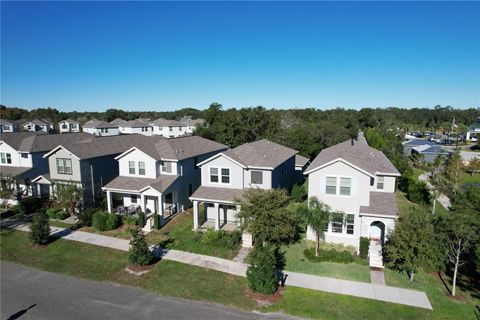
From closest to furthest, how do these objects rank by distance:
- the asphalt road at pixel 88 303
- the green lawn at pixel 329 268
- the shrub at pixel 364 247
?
the asphalt road at pixel 88 303 < the green lawn at pixel 329 268 < the shrub at pixel 364 247

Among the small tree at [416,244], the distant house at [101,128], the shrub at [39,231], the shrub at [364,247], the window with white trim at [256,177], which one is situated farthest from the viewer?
the distant house at [101,128]

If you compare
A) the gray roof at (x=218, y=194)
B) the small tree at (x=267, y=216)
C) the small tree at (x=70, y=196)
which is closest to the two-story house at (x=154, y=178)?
the small tree at (x=70, y=196)

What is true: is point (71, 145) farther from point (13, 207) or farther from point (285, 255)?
point (285, 255)

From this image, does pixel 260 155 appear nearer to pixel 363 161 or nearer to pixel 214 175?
pixel 214 175

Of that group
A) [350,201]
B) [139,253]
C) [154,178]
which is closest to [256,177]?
[350,201]

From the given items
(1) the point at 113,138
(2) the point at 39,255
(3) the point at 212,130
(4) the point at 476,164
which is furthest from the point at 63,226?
(4) the point at 476,164

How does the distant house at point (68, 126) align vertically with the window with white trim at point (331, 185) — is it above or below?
above

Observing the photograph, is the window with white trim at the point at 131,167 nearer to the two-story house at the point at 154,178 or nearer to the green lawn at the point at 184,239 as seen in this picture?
the two-story house at the point at 154,178

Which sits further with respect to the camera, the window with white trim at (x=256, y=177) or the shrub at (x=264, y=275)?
the window with white trim at (x=256, y=177)

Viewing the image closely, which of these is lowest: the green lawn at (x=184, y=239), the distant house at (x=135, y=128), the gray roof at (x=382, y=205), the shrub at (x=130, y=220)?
the green lawn at (x=184, y=239)

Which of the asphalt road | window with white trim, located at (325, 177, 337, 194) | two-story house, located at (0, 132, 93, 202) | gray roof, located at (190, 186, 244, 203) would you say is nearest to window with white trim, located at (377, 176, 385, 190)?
window with white trim, located at (325, 177, 337, 194)
